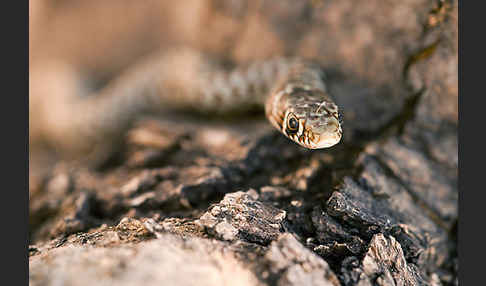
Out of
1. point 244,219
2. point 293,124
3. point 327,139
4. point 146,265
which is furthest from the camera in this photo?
point 293,124

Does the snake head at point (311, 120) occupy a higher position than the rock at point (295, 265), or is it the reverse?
the snake head at point (311, 120)

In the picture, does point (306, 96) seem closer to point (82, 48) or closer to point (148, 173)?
point (148, 173)

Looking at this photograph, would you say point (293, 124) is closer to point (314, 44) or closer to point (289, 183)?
point (289, 183)

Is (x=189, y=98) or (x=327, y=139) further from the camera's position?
(x=189, y=98)

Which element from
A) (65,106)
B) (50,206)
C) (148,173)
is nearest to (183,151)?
(148,173)

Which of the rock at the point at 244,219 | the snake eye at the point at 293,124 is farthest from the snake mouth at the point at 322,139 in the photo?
the rock at the point at 244,219

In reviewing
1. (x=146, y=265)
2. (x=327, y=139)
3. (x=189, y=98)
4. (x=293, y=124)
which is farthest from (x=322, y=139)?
(x=189, y=98)

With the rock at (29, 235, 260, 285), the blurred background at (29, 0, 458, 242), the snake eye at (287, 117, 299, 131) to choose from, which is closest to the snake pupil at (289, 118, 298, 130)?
the snake eye at (287, 117, 299, 131)

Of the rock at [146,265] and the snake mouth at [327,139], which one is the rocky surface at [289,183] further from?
the snake mouth at [327,139]
